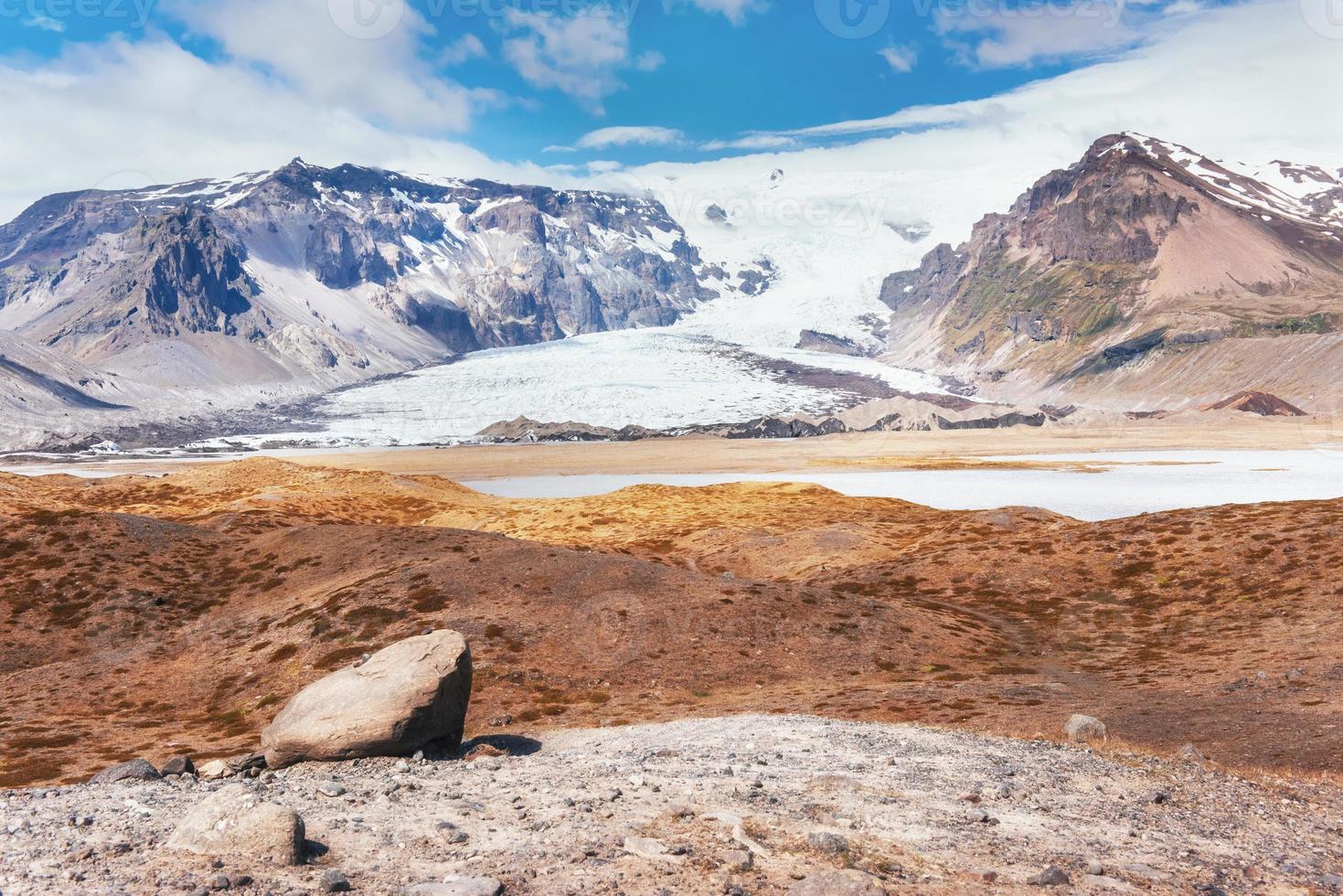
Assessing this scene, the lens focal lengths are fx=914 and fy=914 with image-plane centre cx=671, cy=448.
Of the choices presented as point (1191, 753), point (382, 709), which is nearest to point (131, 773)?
point (382, 709)

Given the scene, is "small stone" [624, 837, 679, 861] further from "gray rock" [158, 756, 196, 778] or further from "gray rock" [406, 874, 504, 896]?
"gray rock" [158, 756, 196, 778]

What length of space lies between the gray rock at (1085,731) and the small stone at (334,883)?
70.4 ft

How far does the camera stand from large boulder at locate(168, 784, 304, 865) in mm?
16562

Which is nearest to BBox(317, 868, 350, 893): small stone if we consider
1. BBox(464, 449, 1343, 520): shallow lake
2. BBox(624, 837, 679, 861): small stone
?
BBox(624, 837, 679, 861): small stone

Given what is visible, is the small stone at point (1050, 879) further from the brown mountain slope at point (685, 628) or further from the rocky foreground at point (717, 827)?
the brown mountain slope at point (685, 628)

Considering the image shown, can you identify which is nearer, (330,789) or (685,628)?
(330,789)

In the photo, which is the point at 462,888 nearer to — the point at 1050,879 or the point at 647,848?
the point at 647,848

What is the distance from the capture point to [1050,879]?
53.9 ft

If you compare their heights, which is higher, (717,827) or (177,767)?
(717,827)

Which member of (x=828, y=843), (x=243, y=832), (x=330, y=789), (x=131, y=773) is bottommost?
(x=131, y=773)

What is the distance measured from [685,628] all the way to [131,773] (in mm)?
25631

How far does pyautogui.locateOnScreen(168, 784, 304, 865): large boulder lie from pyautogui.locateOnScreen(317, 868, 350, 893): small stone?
4.17 ft

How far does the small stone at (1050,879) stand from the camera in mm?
16375

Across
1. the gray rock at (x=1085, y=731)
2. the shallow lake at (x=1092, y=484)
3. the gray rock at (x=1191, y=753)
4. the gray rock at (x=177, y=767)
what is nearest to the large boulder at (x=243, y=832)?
the gray rock at (x=177, y=767)
